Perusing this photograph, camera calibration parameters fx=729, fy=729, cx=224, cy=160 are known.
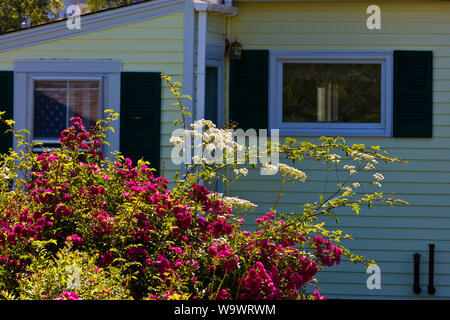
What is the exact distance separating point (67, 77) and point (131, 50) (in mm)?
750

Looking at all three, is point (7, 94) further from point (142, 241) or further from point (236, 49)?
point (142, 241)

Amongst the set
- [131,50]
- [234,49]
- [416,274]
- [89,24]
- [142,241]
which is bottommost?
[416,274]

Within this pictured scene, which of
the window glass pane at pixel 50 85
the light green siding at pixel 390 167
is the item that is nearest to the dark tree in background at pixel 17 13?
the window glass pane at pixel 50 85

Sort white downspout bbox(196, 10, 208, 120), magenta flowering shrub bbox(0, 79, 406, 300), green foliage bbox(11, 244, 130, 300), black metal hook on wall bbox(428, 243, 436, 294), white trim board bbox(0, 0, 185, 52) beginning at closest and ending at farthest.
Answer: green foliage bbox(11, 244, 130, 300)
magenta flowering shrub bbox(0, 79, 406, 300)
white downspout bbox(196, 10, 208, 120)
white trim board bbox(0, 0, 185, 52)
black metal hook on wall bbox(428, 243, 436, 294)

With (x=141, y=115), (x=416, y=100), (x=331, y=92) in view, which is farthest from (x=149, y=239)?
(x=416, y=100)

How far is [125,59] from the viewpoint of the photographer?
787 centimetres

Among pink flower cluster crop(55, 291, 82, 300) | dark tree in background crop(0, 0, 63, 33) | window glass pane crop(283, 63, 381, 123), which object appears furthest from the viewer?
dark tree in background crop(0, 0, 63, 33)

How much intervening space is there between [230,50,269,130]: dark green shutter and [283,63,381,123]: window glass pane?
323 millimetres

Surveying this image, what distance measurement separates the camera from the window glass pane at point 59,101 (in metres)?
7.91

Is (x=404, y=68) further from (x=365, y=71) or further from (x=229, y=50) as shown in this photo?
(x=229, y=50)

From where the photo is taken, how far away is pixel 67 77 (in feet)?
25.8

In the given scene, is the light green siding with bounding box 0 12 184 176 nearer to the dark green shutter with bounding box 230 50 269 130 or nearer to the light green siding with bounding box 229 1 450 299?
the dark green shutter with bounding box 230 50 269 130

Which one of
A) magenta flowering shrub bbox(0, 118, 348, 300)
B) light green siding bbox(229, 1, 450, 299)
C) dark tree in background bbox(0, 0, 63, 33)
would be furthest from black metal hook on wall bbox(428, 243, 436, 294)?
dark tree in background bbox(0, 0, 63, 33)

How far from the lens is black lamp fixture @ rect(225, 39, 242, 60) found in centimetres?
840
